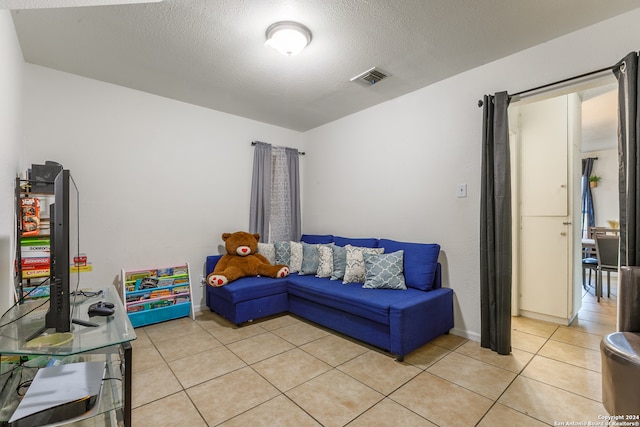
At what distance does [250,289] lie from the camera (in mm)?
3000

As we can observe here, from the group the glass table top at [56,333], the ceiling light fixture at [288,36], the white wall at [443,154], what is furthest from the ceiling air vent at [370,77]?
the glass table top at [56,333]

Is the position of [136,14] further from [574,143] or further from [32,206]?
[574,143]

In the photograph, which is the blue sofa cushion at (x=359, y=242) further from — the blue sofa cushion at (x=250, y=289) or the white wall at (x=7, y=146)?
the white wall at (x=7, y=146)

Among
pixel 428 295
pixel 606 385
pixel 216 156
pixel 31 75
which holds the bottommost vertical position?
pixel 606 385

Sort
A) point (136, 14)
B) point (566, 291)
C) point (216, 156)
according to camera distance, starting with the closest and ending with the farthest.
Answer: point (136, 14), point (566, 291), point (216, 156)

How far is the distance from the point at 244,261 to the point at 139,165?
59.9 inches

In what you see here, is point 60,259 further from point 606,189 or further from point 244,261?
point 606,189

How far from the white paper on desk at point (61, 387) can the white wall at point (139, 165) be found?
5.62ft

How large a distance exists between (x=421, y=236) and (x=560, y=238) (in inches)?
56.8

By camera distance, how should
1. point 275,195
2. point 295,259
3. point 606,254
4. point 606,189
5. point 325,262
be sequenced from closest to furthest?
point 325,262 < point 295,259 < point 606,254 < point 275,195 < point 606,189

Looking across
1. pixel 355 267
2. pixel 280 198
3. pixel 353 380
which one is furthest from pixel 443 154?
pixel 280 198

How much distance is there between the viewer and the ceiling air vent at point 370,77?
104 inches

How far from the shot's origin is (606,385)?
1513mm

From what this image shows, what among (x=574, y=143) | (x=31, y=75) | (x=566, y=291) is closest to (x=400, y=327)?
(x=566, y=291)
